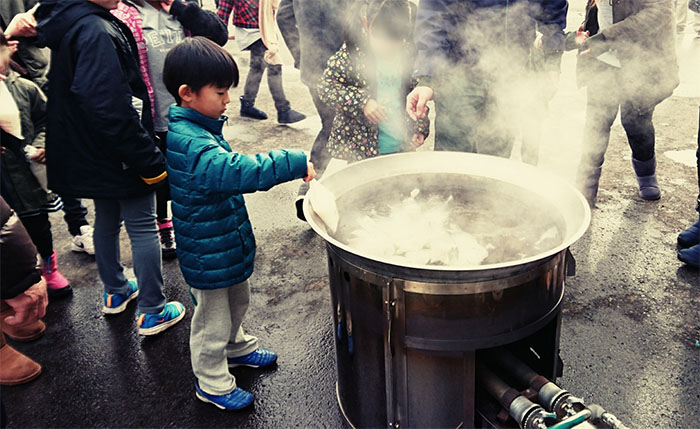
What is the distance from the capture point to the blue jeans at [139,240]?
3.21 metres

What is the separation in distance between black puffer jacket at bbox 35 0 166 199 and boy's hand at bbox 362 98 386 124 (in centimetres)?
142

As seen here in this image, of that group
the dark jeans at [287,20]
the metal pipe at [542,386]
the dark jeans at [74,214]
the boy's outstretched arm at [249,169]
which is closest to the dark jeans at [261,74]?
the dark jeans at [287,20]

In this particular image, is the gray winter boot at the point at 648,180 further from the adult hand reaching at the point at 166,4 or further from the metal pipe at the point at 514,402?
the adult hand reaching at the point at 166,4

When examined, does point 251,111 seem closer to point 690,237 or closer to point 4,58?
point 4,58

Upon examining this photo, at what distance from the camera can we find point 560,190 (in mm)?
2510

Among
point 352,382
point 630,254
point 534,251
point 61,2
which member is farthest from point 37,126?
point 630,254

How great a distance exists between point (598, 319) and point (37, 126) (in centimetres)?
394

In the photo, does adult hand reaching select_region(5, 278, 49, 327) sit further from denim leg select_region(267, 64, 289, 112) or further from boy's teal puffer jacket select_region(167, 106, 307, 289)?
denim leg select_region(267, 64, 289, 112)

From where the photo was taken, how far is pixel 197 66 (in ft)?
7.69

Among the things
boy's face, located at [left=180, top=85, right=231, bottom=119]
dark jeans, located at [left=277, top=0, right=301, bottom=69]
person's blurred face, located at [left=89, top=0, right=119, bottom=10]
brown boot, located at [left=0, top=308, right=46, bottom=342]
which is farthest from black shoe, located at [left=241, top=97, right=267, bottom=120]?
boy's face, located at [left=180, top=85, right=231, bottom=119]

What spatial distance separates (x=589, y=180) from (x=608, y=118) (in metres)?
0.56

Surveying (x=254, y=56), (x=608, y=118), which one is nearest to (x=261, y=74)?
(x=254, y=56)

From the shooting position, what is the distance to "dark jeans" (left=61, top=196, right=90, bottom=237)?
4.27 metres

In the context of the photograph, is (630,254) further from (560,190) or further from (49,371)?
(49,371)
